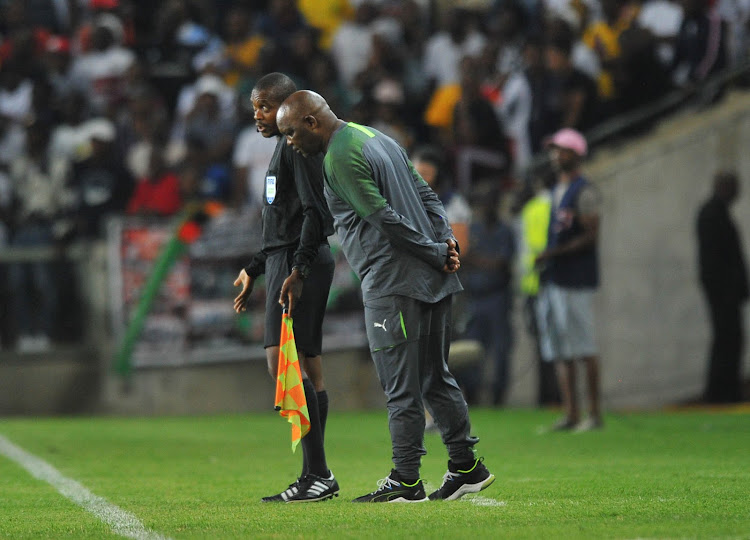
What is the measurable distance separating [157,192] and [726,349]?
7.03 meters

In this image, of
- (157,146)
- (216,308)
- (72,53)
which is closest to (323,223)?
(216,308)

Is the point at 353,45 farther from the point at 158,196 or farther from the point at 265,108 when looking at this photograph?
the point at 265,108

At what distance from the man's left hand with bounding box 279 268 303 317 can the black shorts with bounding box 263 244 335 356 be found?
130 mm

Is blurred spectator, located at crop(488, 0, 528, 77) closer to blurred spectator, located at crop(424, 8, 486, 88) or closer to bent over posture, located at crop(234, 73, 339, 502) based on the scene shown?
blurred spectator, located at crop(424, 8, 486, 88)

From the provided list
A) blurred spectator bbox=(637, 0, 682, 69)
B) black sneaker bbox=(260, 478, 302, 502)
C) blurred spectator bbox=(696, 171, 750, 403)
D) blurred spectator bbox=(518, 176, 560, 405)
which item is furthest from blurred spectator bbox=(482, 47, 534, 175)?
black sneaker bbox=(260, 478, 302, 502)

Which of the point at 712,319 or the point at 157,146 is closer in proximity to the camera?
the point at 712,319

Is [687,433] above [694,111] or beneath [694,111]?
beneath

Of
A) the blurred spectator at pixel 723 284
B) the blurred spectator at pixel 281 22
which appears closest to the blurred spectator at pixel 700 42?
A: the blurred spectator at pixel 723 284

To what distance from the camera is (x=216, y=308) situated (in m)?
16.6

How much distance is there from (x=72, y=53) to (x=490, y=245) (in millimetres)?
7307

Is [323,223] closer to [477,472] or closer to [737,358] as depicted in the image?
[477,472]

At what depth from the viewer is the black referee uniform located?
22.9 ft

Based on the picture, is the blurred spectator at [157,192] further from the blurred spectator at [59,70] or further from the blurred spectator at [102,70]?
the blurred spectator at [59,70]

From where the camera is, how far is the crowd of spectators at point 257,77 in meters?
16.0
